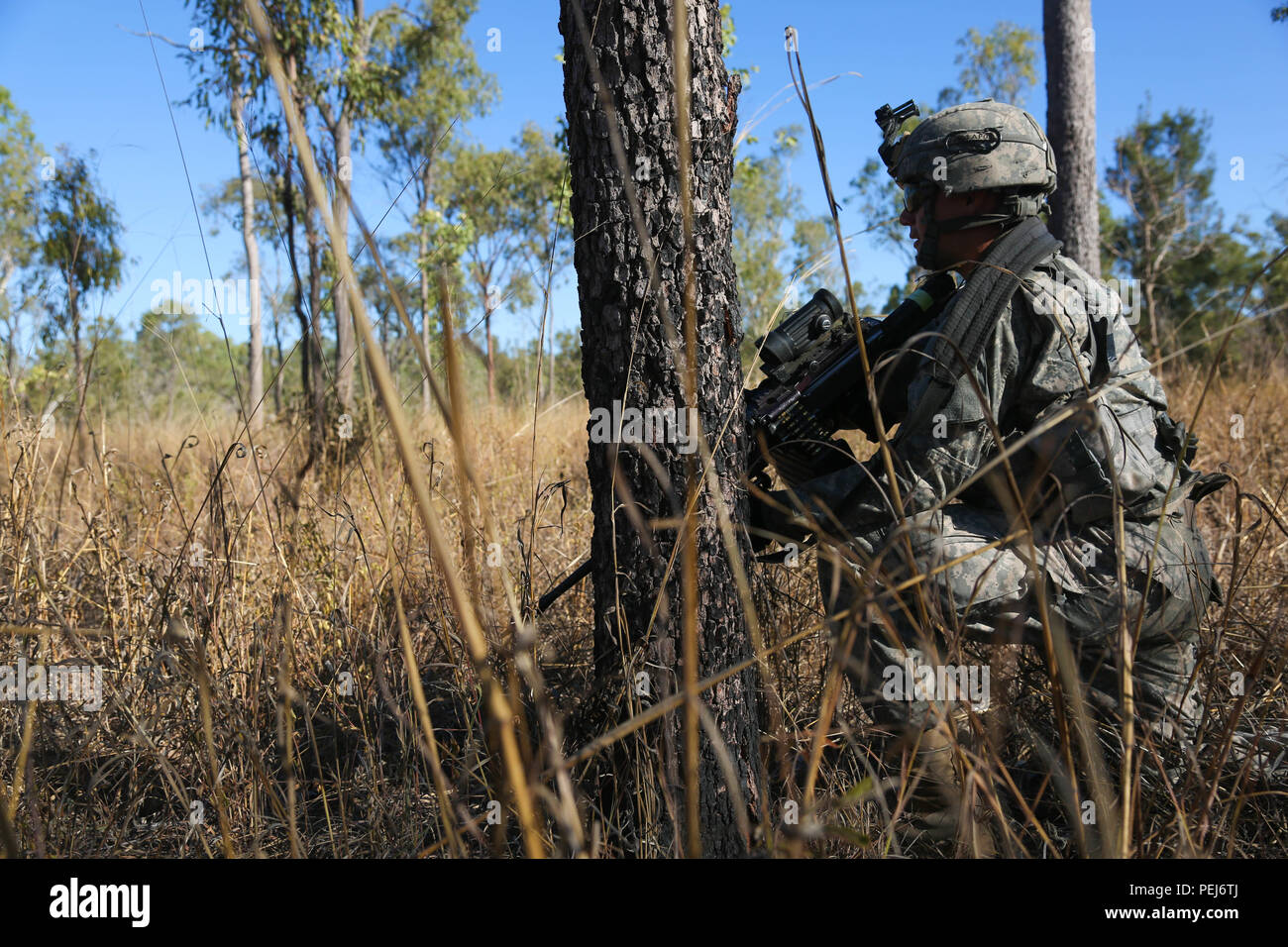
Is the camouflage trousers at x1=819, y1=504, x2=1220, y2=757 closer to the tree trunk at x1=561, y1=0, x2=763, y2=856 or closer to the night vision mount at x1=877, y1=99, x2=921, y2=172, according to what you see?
the tree trunk at x1=561, y1=0, x2=763, y2=856

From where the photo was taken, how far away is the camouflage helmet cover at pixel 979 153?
6.40ft

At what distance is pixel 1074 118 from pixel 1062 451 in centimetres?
397

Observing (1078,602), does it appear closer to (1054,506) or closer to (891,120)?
(1054,506)

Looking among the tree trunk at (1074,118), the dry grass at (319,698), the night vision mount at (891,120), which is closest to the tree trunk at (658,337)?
the dry grass at (319,698)

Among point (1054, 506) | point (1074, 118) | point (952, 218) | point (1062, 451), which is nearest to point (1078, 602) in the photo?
point (1054, 506)

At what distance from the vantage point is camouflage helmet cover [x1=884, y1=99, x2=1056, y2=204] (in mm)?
1949

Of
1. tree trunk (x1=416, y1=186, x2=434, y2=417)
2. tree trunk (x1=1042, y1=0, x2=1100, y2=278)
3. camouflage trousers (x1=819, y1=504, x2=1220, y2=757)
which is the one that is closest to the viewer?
tree trunk (x1=416, y1=186, x2=434, y2=417)

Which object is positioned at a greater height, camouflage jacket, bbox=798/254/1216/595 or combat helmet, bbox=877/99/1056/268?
combat helmet, bbox=877/99/1056/268

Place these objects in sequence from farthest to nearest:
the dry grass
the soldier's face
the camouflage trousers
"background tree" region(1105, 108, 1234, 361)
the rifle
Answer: "background tree" region(1105, 108, 1234, 361) < the soldier's face < the rifle < the camouflage trousers < the dry grass

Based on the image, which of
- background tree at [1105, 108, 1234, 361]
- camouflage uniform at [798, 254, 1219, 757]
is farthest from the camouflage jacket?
background tree at [1105, 108, 1234, 361]

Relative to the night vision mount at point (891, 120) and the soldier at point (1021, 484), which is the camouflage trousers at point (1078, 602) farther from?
the night vision mount at point (891, 120)

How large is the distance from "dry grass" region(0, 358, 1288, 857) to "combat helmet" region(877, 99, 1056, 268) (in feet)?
Result: 3.08

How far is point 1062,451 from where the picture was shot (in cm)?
171
